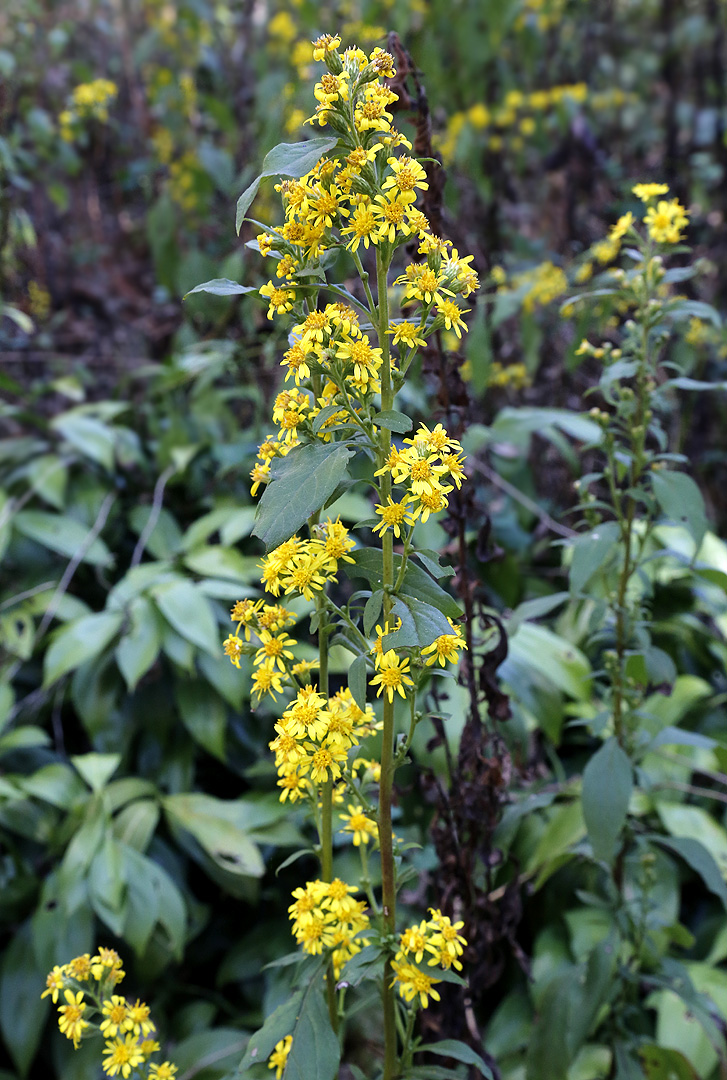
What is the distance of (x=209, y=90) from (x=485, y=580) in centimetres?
267

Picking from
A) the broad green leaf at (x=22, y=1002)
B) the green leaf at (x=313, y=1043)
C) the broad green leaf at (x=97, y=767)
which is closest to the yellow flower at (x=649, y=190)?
the green leaf at (x=313, y=1043)

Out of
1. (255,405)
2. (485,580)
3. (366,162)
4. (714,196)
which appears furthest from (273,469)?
(714,196)

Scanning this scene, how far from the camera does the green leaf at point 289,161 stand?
2.18 ft

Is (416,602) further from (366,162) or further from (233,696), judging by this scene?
(233,696)

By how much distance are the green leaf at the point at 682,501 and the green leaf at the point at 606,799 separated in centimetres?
33

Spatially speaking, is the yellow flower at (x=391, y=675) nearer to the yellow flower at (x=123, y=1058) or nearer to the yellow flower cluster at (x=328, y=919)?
the yellow flower cluster at (x=328, y=919)

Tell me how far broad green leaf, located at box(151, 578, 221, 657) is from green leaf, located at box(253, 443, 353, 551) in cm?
92

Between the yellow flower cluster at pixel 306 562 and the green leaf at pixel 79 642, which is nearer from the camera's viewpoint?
the yellow flower cluster at pixel 306 562

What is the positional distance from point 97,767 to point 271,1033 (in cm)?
83

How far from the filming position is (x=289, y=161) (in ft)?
2.24

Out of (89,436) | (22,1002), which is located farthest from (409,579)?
(89,436)

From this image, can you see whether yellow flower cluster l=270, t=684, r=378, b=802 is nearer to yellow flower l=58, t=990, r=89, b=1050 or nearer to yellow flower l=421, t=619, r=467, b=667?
yellow flower l=421, t=619, r=467, b=667

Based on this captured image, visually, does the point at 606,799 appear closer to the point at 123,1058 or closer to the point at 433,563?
the point at 433,563

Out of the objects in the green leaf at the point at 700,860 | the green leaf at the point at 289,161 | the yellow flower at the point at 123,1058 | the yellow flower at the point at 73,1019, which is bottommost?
the green leaf at the point at 700,860
